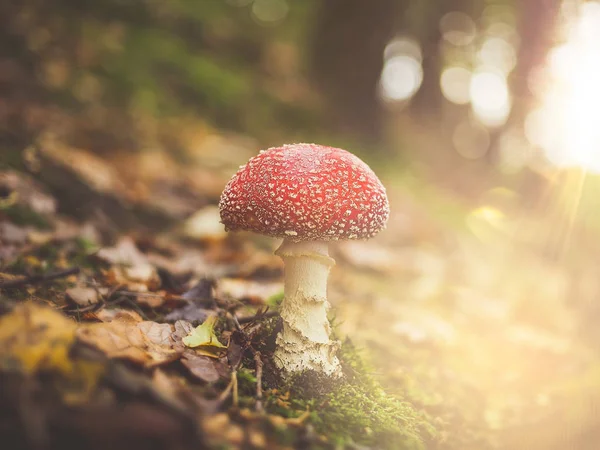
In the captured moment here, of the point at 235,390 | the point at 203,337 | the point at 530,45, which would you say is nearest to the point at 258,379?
the point at 235,390

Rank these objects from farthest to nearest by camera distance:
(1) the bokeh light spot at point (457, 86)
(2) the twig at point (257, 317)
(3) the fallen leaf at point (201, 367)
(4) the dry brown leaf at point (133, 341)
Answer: (1) the bokeh light spot at point (457, 86), (2) the twig at point (257, 317), (3) the fallen leaf at point (201, 367), (4) the dry brown leaf at point (133, 341)

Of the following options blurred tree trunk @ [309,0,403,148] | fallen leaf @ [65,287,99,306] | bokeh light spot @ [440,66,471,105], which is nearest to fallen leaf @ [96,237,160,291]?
fallen leaf @ [65,287,99,306]

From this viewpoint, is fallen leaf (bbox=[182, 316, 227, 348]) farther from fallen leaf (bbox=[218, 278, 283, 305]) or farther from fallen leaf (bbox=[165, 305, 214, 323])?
fallen leaf (bbox=[218, 278, 283, 305])

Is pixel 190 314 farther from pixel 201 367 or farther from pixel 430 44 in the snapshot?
pixel 430 44

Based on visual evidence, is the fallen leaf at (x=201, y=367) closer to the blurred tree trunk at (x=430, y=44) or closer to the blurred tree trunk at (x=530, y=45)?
the blurred tree trunk at (x=530, y=45)

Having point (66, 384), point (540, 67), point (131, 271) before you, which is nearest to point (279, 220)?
point (66, 384)

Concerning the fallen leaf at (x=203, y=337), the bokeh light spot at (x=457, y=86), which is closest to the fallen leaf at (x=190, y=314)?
the fallen leaf at (x=203, y=337)

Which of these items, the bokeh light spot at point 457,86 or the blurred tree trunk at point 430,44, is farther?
the bokeh light spot at point 457,86
